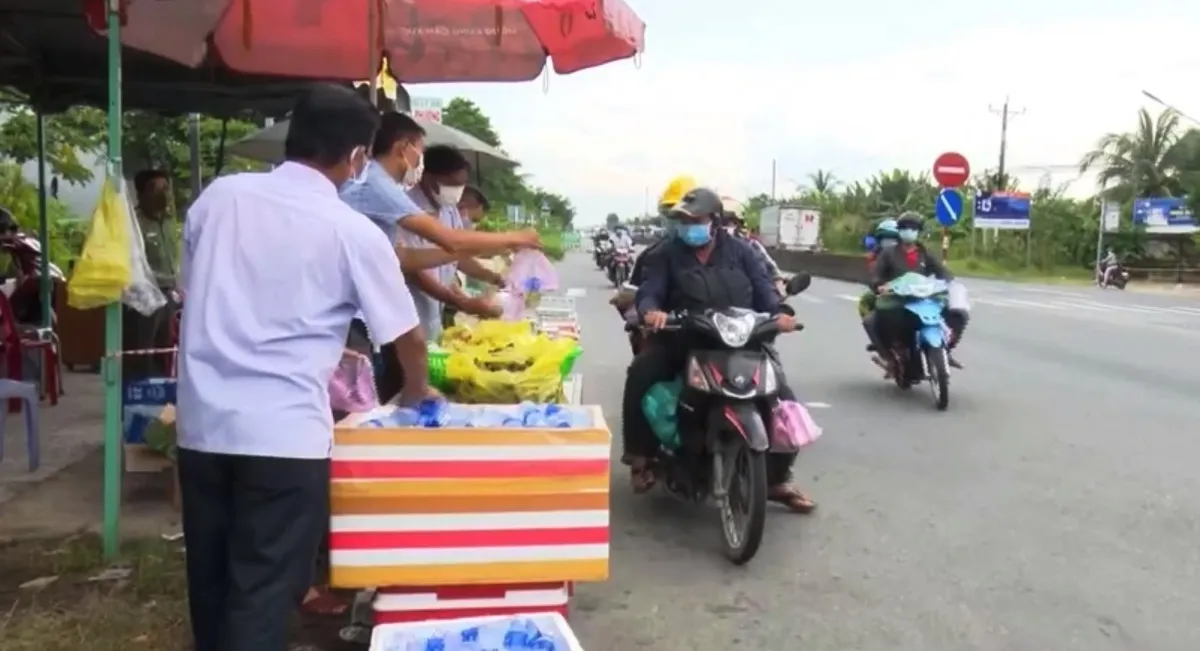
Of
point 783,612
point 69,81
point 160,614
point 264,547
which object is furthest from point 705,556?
point 69,81

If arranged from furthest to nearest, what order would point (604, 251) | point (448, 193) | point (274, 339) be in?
point (604, 251) < point (448, 193) < point (274, 339)

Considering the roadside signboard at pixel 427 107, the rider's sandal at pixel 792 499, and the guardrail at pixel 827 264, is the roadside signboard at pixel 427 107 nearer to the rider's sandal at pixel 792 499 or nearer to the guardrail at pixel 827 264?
the rider's sandal at pixel 792 499

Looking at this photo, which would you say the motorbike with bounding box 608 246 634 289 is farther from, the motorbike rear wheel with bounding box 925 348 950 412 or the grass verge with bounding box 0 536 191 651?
the grass verge with bounding box 0 536 191 651

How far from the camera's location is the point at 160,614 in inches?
165

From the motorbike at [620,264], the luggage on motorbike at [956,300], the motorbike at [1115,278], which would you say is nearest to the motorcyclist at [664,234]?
the luggage on motorbike at [956,300]

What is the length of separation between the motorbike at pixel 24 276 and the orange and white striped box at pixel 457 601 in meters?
7.07

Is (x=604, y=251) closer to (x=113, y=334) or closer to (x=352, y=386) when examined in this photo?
(x=113, y=334)

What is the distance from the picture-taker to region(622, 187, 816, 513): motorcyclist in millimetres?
5562

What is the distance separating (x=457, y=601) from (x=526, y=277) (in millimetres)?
2238

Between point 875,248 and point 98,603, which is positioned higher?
point 875,248

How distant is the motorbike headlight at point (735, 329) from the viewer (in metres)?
5.23

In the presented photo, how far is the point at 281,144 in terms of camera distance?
952 centimetres

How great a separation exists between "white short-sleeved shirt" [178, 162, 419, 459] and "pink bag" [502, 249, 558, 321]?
222cm

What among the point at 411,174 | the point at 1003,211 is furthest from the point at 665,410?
the point at 1003,211
